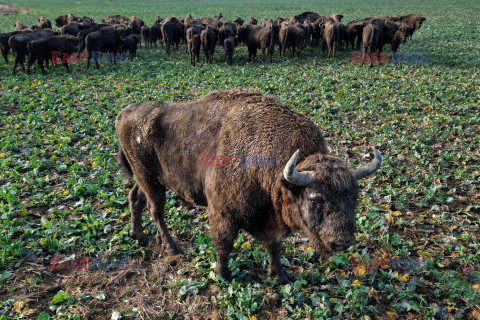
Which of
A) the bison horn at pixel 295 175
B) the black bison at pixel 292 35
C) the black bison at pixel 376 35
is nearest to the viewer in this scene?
the bison horn at pixel 295 175

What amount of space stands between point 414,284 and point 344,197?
5.58ft

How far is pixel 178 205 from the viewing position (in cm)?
532

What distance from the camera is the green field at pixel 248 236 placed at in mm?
3402

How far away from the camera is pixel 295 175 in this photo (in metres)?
2.62

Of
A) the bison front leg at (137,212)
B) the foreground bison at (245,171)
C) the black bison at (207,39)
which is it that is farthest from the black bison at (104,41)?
the foreground bison at (245,171)

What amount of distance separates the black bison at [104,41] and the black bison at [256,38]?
664 centimetres

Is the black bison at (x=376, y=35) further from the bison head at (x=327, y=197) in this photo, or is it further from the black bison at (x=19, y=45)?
the black bison at (x=19, y=45)

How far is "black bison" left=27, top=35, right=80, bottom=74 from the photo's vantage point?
13.2m

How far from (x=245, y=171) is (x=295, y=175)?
698 mm

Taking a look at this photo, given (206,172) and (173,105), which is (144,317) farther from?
(173,105)

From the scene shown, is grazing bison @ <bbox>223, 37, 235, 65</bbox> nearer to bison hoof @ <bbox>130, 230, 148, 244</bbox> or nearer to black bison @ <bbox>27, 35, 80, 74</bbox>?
black bison @ <bbox>27, 35, 80, 74</bbox>

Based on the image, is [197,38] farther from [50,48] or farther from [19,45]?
[19,45]

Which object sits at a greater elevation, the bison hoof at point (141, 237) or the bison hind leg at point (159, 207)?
the bison hind leg at point (159, 207)

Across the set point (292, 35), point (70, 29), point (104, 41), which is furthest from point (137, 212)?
point (70, 29)
